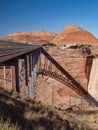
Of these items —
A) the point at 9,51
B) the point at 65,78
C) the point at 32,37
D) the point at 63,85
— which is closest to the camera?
the point at 9,51

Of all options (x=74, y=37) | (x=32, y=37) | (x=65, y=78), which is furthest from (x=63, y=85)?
(x=32, y=37)

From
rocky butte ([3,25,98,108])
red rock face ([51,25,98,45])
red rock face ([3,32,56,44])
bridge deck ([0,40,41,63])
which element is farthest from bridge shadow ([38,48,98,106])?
red rock face ([3,32,56,44])

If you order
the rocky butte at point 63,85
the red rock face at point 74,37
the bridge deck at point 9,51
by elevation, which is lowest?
the rocky butte at point 63,85

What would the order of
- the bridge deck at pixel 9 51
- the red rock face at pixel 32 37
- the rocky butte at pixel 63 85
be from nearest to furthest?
the bridge deck at pixel 9 51, the rocky butte at pixel 63 85, the red rock face at pixel 32 37

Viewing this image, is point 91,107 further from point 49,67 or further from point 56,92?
point 49,67

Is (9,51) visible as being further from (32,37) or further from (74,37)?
(32,37)

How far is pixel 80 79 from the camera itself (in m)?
57.8

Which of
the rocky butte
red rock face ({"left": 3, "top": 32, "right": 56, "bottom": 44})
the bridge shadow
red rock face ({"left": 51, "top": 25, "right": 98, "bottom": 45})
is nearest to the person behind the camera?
the rocky butte

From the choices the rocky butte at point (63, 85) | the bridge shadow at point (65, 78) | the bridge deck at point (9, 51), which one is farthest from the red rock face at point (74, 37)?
the bridge deck at point (9, 51)

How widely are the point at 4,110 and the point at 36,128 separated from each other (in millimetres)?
1141

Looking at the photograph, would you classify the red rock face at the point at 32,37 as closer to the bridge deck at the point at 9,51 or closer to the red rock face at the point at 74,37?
the red rock face at the point at 74,37

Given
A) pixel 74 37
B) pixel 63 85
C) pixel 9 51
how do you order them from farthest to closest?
pixel 74 37 < pixel 63 85 < pixel 9 51

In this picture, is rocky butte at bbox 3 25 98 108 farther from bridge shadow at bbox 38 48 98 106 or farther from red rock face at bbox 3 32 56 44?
red rock face at bbox 3 32 56 44

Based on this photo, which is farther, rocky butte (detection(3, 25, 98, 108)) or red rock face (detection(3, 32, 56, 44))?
red rock face (detection(3, 32, 56, 44))
